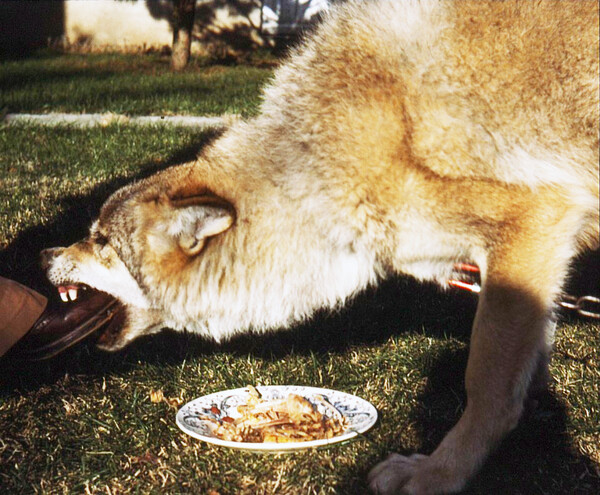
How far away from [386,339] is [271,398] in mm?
908

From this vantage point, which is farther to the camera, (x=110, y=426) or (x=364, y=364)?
(x=364, y=364)

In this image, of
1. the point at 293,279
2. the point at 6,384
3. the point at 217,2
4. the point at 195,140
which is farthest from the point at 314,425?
the point at 217,2

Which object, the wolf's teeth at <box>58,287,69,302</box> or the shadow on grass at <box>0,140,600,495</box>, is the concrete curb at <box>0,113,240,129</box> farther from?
the wolf's teeth at <box>58,287,69,302</box>

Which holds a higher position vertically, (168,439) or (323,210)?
(323,210)

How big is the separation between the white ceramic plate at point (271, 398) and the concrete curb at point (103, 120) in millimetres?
5126

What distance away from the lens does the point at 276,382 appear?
348 centimetres

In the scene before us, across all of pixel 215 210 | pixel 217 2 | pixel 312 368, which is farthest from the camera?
pixel 217 2

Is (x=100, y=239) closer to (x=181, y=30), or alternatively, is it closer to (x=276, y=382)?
(x=276, y=382)

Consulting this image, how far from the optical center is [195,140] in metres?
7.34

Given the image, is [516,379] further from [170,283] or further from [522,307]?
[170,283]

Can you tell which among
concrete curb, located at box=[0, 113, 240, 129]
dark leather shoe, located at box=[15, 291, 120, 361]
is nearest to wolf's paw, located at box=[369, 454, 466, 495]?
dark leather shoe, located at box=[15, 291, 120, 361]

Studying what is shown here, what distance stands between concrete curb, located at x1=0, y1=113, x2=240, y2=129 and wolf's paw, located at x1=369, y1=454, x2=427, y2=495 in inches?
226

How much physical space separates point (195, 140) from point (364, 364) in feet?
14.1

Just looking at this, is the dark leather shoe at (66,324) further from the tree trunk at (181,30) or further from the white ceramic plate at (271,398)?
the tree trunk at (181,30)
